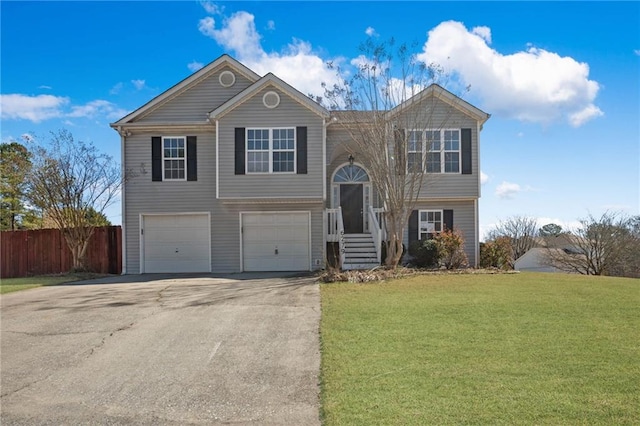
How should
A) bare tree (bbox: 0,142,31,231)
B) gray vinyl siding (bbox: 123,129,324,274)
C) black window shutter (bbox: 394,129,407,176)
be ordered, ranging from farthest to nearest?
bare tree (bbox: 0,142,31,231)
gray vinyl siding (bbox: 123,129,324,274)
black window shutter (bbox: 394,129,407,176)

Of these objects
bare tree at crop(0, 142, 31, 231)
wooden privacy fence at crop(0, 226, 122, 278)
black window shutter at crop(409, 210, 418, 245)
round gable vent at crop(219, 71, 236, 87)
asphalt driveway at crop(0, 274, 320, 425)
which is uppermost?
round gable vent at crop(219, 71, 236, 87)

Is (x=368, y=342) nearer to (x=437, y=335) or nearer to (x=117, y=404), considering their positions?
(x=437, y=335)

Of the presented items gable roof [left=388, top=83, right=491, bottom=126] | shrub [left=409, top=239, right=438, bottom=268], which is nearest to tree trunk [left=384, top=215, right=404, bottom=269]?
shrub [left=409, top=239, right=438, bottom=268]

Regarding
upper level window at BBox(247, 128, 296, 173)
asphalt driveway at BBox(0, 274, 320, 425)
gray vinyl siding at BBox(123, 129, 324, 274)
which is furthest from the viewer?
gray vinyl siding at BBox(123, 129, 324, 274)

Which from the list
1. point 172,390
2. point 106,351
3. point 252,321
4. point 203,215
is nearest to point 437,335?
point 252,321

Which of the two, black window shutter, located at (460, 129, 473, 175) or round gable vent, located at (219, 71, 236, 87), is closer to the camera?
black window shutter, located at (460, 129, 473, 175)

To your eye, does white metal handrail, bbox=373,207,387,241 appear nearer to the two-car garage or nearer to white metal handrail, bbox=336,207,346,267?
white metal handrail, bbox=336,207,346,267

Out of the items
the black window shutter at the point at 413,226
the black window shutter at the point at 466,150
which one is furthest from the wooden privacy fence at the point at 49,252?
the black window shutter at the point at 466,150

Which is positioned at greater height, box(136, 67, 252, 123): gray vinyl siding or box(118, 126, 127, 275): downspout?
box(136, 67, 252, 123): gray vinyl siding

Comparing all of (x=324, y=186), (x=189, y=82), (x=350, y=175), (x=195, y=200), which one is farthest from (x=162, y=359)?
(x=189, y=82)

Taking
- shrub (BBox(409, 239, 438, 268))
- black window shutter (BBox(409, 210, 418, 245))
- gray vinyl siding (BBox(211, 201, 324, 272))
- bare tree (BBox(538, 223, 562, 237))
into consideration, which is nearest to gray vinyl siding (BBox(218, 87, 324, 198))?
gray vinyl siding (BBox(211, 201, 324, 272))

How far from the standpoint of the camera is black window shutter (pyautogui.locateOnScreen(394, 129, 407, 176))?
15735 mm

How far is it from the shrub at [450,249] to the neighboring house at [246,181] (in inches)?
63.1

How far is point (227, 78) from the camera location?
1867 centimetres
